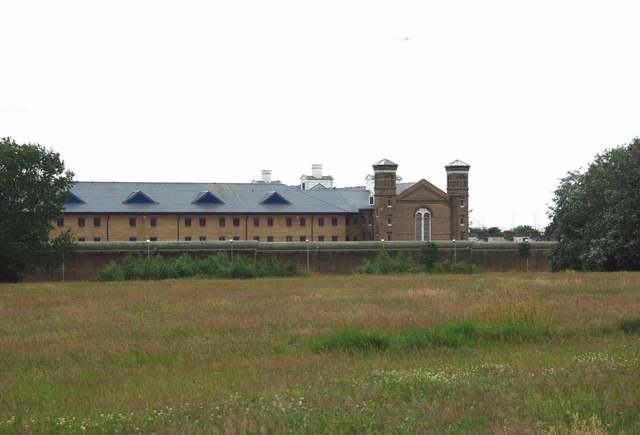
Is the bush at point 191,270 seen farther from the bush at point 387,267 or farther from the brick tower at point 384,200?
the brick tower at point 384,200

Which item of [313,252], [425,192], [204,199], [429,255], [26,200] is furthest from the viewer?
[425,192]

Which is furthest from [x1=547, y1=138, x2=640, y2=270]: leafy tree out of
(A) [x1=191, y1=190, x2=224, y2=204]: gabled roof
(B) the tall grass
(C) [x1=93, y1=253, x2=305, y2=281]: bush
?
(A) [x1=191, y1=190, x2=224, y2=204]: gabled roof

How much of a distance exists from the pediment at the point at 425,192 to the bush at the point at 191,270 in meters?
33.4

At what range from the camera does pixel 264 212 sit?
89625 millimetres

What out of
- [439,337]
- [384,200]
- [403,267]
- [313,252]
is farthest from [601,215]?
[439,337]

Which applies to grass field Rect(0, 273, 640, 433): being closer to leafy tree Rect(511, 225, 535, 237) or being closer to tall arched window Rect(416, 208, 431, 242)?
tall arched window Rect(416, 208, 431, 242)

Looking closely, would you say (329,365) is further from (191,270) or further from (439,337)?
(191,270)

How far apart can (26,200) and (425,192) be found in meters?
46.6

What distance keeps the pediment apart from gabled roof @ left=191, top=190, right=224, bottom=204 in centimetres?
1999

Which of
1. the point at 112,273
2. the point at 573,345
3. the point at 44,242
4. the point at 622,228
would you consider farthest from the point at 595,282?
the point at 44,242

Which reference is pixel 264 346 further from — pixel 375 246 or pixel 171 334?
pixel 375 246

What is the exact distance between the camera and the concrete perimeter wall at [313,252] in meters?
66.8

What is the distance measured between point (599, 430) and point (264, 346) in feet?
32.3

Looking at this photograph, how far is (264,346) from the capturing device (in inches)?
704
